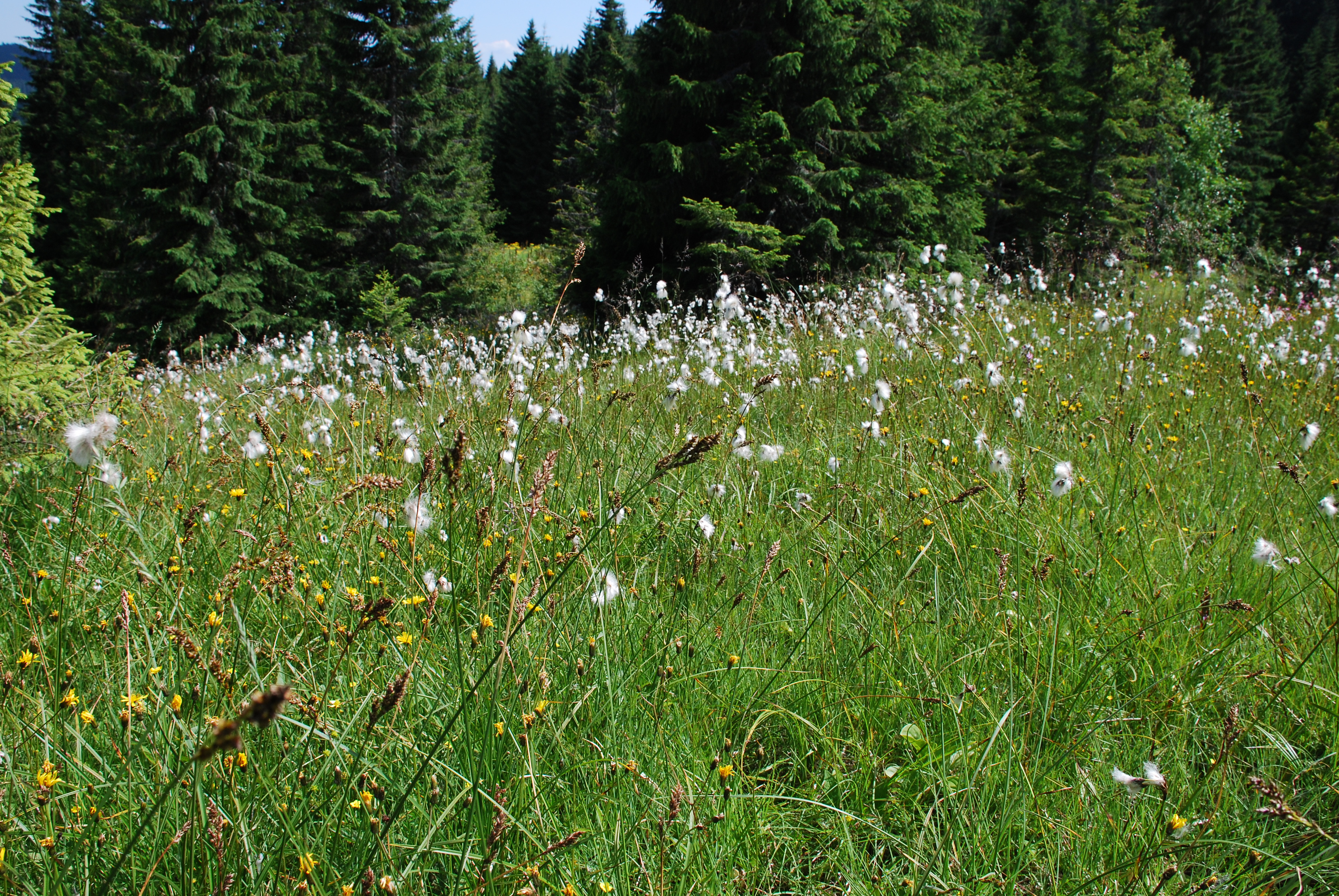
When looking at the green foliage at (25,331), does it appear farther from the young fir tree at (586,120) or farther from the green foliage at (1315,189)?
the green foliage at (1315,189)

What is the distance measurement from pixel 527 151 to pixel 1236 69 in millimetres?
35109

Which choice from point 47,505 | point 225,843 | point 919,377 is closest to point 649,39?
point 919,377

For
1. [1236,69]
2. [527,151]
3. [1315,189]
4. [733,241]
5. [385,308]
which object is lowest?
[385,308]

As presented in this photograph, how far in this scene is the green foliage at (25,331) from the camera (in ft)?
11.5

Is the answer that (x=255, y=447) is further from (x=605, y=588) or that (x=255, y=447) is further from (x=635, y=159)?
(x=635, y=159)

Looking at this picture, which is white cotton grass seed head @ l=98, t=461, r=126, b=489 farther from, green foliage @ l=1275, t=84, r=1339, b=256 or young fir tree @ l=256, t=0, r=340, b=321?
green foliage @ l=1275, t=84, r=1339, b=256

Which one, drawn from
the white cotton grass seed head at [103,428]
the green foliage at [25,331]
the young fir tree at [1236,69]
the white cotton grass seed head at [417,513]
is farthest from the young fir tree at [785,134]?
the young fir tree at [1236,69]

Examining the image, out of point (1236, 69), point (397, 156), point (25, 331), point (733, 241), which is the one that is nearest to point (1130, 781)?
point (25, 331)

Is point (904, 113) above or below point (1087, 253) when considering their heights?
above

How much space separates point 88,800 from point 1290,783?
228cm

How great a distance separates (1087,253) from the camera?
14.8 m

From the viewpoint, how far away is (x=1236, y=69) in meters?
34.0

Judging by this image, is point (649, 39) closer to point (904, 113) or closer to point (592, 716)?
point (904, 113)

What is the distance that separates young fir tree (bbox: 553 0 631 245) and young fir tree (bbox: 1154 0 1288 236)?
993 inches
